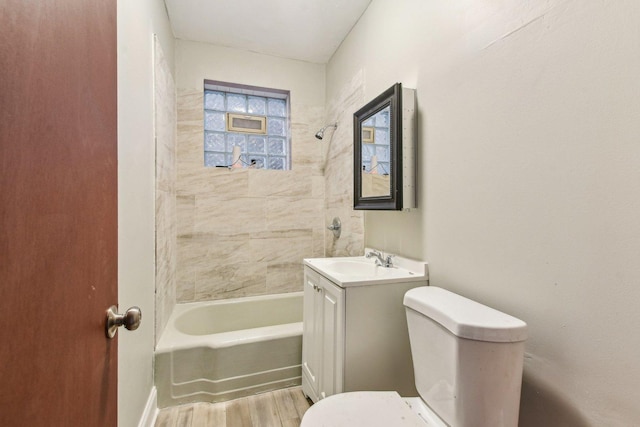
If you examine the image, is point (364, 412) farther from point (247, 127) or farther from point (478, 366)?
point (247, 127)

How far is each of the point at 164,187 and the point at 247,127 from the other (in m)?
1.05

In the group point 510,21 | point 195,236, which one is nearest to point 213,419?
point 195,236

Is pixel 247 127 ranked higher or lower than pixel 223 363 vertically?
higher

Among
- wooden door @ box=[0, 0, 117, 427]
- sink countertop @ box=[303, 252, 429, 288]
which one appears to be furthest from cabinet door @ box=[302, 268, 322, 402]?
wooden door @ box=[0, 0, 117, 427]

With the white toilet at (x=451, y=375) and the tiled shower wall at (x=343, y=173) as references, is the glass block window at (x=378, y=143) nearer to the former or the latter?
the tiled shower wall at (x=343, y=173)

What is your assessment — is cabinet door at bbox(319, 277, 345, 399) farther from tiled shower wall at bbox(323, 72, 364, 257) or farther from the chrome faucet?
tiled shower wall at bbox(323, 72, 364, 257)

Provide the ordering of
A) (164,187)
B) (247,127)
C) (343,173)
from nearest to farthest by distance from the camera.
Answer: (164,187), (343,173), (247,127)

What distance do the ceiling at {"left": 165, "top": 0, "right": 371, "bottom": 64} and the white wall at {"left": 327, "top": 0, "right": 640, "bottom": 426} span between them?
3.10 ft

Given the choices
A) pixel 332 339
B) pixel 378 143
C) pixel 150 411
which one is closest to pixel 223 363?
pixel 150 411

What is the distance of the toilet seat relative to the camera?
0.99 m

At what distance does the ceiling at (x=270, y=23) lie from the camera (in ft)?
6.74

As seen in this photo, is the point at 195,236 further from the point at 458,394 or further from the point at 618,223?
the point at 618,223

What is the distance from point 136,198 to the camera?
1.39m

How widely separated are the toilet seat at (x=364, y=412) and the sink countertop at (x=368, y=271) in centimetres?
44
